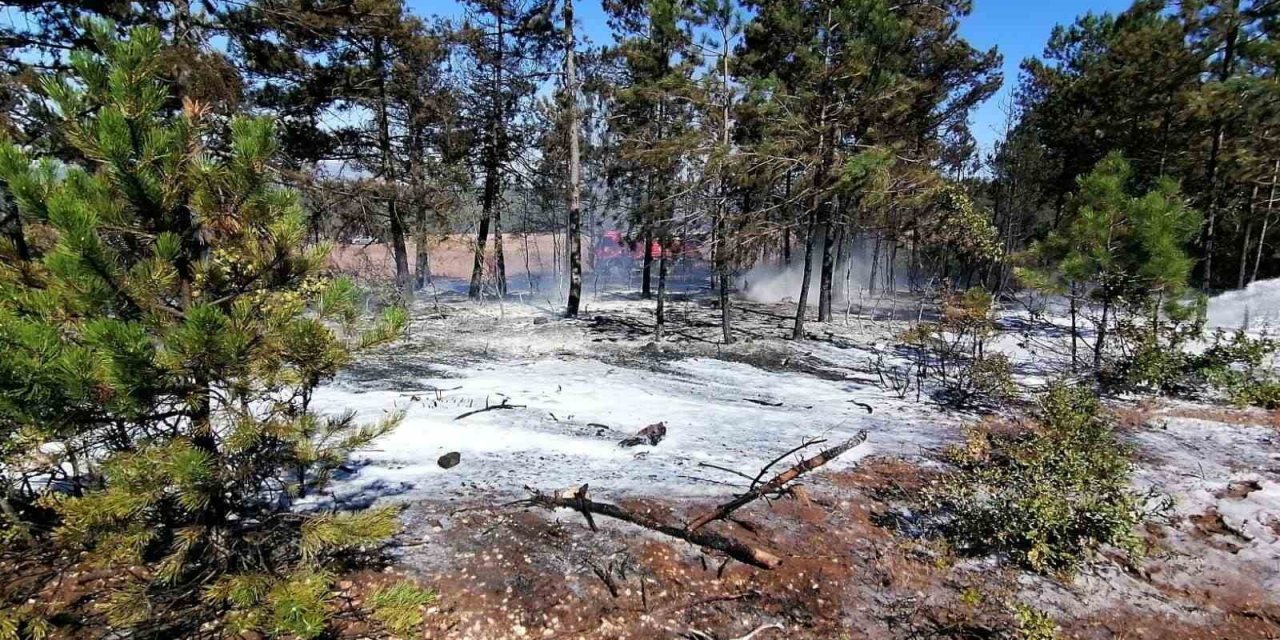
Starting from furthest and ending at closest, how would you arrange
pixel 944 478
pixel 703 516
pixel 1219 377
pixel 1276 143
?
pixel 1276 143, pixel 1219 377, pixel 944 478, pixel 703 516

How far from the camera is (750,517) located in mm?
4852

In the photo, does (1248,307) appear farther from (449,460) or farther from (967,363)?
(449,460)

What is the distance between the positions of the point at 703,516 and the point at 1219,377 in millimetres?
8542

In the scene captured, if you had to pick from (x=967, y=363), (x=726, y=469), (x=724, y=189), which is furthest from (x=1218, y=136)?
(x=726, y=469)

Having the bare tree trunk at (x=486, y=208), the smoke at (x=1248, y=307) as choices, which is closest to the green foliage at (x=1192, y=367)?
the smoke at (x=1248, y=307)

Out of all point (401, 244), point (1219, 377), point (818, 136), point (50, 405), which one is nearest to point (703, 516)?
point (50, 405)

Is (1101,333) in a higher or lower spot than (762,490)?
higher

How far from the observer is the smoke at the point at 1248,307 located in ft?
45.8

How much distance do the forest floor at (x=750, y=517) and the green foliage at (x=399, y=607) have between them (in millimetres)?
750

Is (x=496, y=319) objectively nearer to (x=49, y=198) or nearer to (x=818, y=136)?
(x=818, y=136)

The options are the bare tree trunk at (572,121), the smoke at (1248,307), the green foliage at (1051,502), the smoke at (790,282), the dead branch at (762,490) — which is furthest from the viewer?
the smoke at (790,282)

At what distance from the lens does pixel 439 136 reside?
17.3m

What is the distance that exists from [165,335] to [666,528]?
3.45m

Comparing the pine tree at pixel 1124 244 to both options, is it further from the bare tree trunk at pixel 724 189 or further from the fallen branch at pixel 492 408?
the fallen branch at pixel 492 408
